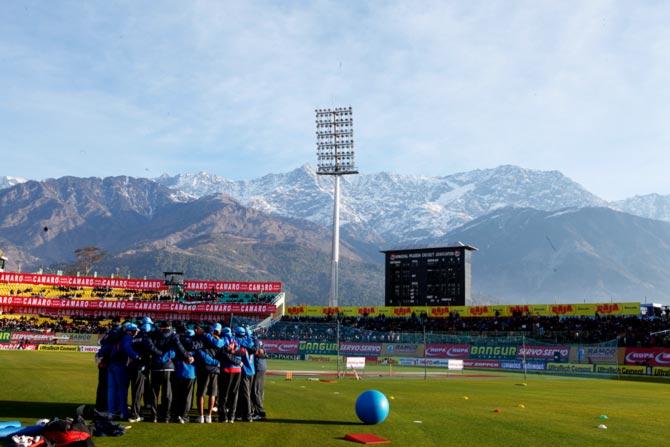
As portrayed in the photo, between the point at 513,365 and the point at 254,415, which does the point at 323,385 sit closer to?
the point at 254,415

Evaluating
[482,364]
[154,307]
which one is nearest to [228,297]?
[154,307]

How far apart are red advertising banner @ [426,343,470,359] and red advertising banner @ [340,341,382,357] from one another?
4335 mm

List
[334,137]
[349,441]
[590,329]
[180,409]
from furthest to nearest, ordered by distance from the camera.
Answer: [334,137]
[590,329]
[180,409]
[349,441]

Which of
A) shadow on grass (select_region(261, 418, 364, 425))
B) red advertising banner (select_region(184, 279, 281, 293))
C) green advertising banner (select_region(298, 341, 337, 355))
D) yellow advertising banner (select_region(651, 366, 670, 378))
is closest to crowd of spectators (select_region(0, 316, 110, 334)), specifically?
red advertising banner (select_region(184, 279, 281, 293))

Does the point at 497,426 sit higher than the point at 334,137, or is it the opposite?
the point at 334,137

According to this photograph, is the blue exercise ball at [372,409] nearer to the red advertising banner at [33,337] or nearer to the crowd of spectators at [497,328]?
the crowd of spectators at [497,328]

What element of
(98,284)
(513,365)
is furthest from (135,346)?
(98,284)

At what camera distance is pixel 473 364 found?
51906 mm

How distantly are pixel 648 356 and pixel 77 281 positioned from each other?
82.6 m

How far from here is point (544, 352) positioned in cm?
4981

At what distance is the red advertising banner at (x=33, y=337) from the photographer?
67.2 metres

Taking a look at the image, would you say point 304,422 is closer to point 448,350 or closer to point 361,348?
point 448,350

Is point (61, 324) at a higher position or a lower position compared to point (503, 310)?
lower

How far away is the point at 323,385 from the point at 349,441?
1543 centimetres
